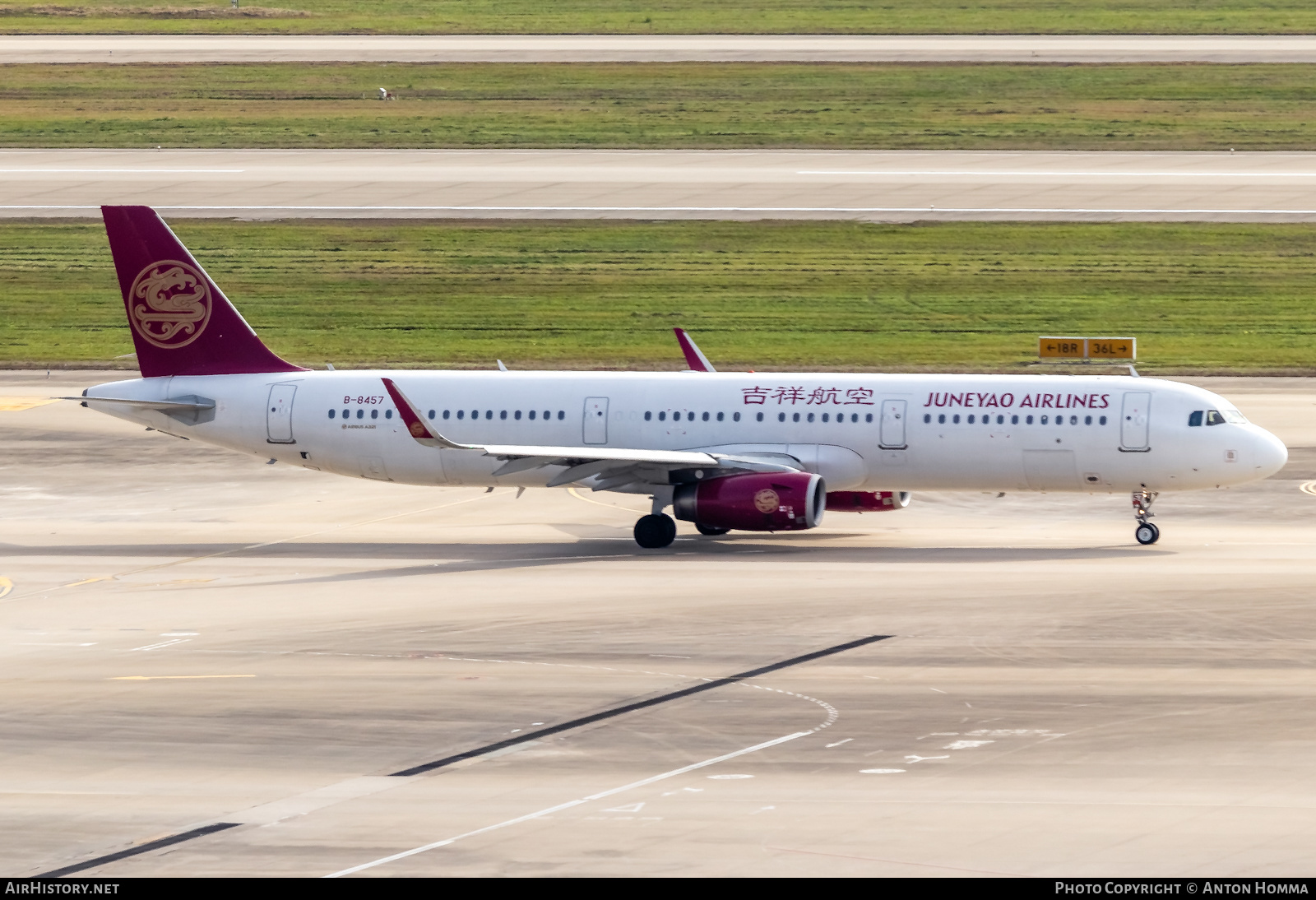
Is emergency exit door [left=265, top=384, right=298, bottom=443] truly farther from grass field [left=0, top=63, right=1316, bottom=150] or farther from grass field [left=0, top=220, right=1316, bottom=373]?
grass field [left=0, top=63, right=1316, bottom=150]

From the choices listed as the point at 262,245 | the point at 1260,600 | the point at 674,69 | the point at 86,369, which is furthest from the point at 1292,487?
the point at 674,69

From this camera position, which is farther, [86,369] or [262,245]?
[262,245]

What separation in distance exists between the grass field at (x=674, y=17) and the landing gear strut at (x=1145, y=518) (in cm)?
9057

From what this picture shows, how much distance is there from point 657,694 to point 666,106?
8453 centimetres

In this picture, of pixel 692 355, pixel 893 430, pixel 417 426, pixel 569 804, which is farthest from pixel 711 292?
pixel 569 804

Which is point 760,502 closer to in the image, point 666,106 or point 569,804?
point 569,804

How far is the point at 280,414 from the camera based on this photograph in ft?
162

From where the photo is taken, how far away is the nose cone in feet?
149

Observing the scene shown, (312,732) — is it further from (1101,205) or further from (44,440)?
(1101,205)

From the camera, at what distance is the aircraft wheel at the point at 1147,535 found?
153ft

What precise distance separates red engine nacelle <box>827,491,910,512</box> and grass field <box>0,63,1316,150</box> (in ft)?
192

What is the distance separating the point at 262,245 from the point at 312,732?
64.2 meters

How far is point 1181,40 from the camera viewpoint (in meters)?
128

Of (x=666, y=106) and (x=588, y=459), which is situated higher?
(x=666, y=106)
